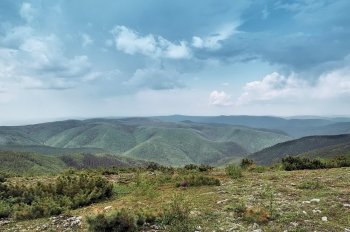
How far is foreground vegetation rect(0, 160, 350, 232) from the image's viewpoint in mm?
14664

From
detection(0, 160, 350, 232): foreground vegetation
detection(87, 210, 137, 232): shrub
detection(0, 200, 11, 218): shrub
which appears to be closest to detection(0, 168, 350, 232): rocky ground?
Result: detection(0, 160, 350, 232): foreground vegetation

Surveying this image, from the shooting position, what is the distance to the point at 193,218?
51.4 ft

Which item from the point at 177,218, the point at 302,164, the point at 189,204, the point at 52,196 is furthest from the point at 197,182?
the point at 302,164

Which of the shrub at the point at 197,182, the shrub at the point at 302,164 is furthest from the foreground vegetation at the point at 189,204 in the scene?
the shrub at the point at 302,164

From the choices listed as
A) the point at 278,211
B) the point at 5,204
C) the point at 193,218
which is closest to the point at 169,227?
the point at 193,218

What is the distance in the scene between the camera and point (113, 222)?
14.3 meters

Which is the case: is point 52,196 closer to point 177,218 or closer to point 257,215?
point 177,218

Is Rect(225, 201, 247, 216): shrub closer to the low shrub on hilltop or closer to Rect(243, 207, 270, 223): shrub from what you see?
Rect(243, 207, 270, 223): shrub

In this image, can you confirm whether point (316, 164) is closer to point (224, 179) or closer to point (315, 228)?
point (224, 179)

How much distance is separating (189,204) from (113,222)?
4447 mm

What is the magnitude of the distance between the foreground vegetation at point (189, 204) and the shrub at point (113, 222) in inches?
1.3

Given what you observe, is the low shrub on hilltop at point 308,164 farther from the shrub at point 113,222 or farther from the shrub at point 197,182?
the shrub at point 113,222

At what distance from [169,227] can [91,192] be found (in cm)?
791

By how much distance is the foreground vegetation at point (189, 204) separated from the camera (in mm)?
14664
